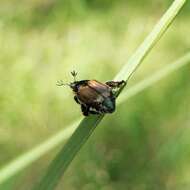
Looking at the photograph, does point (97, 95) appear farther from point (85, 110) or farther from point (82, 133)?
point (82, 133)

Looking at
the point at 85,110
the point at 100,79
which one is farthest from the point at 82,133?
the point at 100,79

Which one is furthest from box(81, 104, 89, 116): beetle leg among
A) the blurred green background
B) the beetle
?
the blurred green background

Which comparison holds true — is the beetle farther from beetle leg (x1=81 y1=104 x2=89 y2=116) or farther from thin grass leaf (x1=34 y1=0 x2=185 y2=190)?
thin grass leaf (x1=34 y1=0 x2=185 y2=190)

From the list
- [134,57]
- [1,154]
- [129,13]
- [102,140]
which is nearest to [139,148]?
[102,140]

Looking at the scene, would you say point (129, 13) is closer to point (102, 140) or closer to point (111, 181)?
point (102, 140)

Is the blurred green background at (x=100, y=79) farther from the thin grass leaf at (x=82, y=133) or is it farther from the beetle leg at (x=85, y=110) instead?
the thin grass leaf at (x=82, y=133)

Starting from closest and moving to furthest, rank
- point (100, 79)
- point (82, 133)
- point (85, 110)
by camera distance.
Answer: point (82, 133)
point (85, 110)
point (100, 79)
